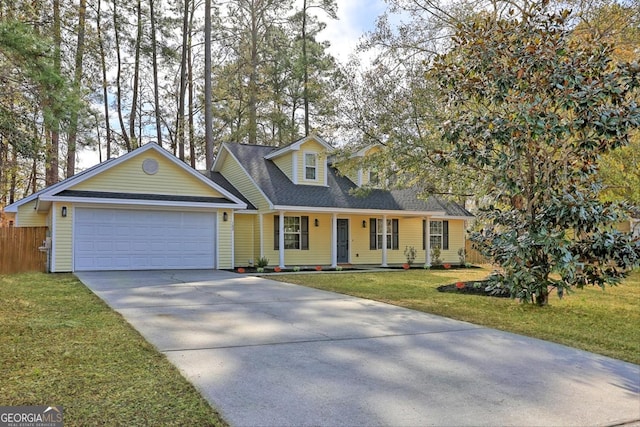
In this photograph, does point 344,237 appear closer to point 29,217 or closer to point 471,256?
point 471,256

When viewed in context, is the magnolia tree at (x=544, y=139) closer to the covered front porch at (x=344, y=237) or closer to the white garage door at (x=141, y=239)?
the covered front porch at (x=344, y=237)

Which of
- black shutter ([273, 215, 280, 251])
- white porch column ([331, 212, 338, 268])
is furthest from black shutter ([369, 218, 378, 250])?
black shutter ([273, 215, 280, 251])

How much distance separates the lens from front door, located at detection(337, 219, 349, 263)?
1894 centimetres

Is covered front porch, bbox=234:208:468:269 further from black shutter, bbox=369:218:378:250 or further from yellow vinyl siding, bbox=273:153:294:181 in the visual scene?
yellow vinyl siding, bbox=273:153:294:181

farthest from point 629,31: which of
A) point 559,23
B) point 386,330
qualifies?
point 386,330

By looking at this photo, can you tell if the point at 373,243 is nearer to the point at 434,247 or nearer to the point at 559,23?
the point at 434,247

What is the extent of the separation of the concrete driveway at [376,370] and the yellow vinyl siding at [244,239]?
9.79 meters

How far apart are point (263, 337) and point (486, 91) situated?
18.6ft

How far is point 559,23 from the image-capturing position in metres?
7.73

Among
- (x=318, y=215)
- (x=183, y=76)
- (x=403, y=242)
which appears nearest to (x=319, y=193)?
(x=318, y=215)

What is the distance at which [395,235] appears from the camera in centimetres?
1998

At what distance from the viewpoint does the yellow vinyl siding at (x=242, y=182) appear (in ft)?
56.4

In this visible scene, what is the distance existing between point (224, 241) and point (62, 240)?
470 cm

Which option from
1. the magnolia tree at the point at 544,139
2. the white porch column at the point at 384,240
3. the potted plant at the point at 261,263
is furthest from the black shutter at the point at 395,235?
the magnolia tree at the point at 544,139
